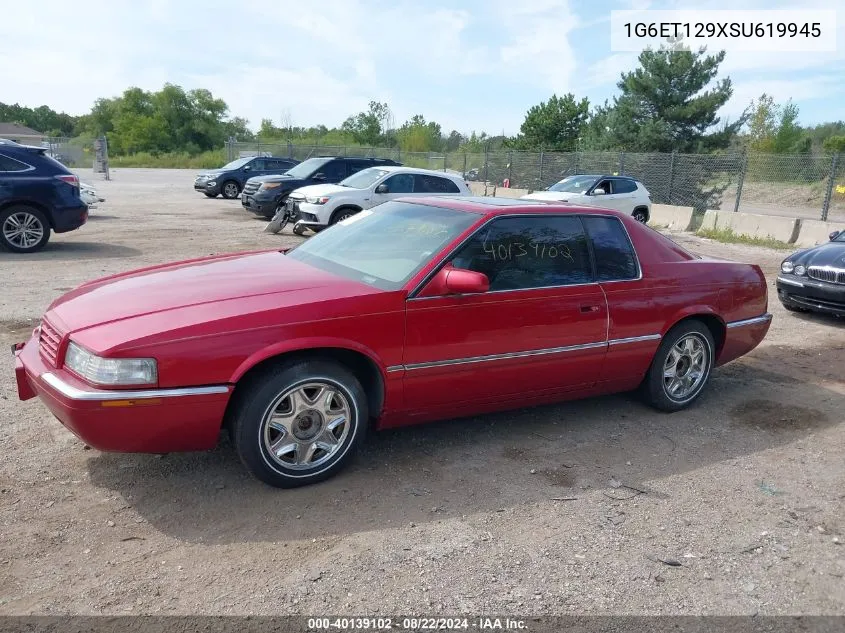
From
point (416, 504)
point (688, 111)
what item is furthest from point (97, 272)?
point (688, 111)

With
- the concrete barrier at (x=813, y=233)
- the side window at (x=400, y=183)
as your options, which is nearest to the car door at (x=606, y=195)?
the concrete barrier at (x=813, y=233)

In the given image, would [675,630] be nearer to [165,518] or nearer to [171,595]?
[171,595]

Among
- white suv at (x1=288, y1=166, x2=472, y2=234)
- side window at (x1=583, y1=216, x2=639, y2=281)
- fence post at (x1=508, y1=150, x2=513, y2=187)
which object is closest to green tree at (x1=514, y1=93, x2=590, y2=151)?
fence post at (x1=508, y1=150, x2=513, y2=187)

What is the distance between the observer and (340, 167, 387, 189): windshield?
14.3 metres

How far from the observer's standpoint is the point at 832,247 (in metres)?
8.69

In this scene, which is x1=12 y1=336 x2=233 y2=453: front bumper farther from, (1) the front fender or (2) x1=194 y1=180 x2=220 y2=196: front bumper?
(2) x1=194 y1=180 x2=220 y2=196: front bumper

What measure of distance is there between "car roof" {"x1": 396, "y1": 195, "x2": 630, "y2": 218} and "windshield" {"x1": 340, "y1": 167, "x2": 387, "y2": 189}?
9.46 meters

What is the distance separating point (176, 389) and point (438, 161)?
121 ft

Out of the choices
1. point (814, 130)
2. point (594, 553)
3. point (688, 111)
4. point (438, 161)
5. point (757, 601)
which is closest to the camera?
point (757, 601)

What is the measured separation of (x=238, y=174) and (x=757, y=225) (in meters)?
16.2

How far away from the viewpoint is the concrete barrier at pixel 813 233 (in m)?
15.5

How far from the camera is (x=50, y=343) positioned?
3.61 meters

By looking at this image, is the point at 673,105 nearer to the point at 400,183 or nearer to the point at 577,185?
the point at 577,185

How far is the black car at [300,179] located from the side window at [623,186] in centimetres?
588
